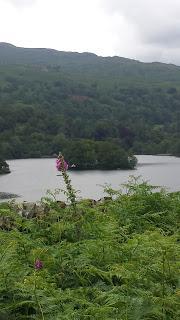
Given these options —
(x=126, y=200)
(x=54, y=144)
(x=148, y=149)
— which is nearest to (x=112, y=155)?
(x=54, y=144)

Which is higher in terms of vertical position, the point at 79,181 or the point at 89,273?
the point at 89,273

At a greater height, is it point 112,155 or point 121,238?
point 121,238

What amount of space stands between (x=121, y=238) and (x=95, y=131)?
519ft

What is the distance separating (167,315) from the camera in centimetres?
481

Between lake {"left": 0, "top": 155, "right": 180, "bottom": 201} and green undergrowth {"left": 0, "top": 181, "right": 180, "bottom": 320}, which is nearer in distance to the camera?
green undergrowth {"left": 0, "top": 181, "right": 180, "bottom": 320}

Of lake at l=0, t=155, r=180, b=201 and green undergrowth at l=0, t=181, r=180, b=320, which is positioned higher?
green undergrowth at l=0, t=181, r=180, b=320

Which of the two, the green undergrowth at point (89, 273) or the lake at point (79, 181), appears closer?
the green undergrowth at point (89, 273)

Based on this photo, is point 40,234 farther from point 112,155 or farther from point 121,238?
point 112,155

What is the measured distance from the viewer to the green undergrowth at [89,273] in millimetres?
4602

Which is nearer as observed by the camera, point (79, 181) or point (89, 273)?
point (89, 273)

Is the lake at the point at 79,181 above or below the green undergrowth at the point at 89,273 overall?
below

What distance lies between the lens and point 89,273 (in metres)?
5.66

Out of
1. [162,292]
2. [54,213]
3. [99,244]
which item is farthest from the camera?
[54,213]

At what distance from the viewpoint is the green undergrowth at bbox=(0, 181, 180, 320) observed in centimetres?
460
